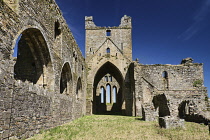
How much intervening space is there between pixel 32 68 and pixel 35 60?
129 centimetres

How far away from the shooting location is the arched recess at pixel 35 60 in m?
7.96

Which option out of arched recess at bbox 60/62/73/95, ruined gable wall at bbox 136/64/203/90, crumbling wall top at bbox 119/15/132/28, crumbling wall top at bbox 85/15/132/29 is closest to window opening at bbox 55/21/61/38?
arched recess at bbox 60/62/73/95

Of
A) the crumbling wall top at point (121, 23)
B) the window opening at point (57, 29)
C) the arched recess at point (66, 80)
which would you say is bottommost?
the arched recess at point (66, 80)

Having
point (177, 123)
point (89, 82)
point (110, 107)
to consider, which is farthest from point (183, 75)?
point (110, 107)

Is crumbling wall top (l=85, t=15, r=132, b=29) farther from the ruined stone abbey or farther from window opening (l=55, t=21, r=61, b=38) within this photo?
window opening (l=55, t=21, r=61, b=38)

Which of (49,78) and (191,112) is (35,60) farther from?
(191,112)

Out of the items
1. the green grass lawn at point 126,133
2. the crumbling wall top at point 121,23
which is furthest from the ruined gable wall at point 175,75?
the green grass lawn at point 126,133

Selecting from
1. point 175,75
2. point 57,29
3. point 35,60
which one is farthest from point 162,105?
point 35,60

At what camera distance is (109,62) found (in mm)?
22109

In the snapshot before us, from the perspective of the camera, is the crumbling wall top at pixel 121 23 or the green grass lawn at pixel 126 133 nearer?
the green grass lawn at pixel 126 133

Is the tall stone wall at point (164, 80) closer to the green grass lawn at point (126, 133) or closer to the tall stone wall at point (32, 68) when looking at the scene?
the tall stone wall at point (32, 68)

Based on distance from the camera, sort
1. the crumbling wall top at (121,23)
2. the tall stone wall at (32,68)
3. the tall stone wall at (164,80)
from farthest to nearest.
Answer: the crumbling wall top at (121,23)
the tall stone wall at (164,80)
the tall stone wall at (32,68)

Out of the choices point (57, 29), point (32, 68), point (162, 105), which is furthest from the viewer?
point (162, 105)

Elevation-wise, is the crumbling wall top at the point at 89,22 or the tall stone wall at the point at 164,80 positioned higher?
the crumbling wall top at the point at 89,22
